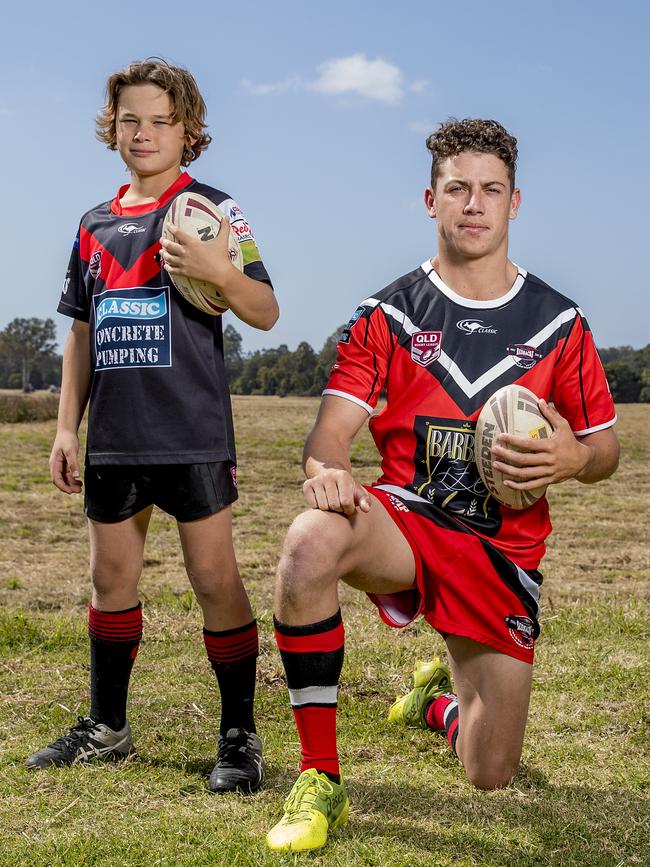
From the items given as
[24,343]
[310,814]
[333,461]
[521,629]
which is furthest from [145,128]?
[24,343]

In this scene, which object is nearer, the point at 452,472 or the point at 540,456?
the point at 540,456

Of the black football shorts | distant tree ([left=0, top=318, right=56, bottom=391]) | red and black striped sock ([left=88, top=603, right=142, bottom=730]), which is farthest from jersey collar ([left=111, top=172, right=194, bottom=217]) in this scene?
distant tree ([left=0, top=318, right=56, bottom=391])

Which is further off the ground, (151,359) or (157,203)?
(157,203)

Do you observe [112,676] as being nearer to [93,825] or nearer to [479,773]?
[93,825]

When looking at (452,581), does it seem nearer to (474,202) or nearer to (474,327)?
(474,327)

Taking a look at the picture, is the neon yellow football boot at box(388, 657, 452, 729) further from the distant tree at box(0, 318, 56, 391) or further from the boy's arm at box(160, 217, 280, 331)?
the distant tree at box(0, 318, 56, 391)

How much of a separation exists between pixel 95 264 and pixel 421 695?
2045 mm

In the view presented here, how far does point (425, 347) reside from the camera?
3141 mm

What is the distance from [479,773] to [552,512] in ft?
23.8

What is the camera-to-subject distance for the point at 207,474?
311 centimetres

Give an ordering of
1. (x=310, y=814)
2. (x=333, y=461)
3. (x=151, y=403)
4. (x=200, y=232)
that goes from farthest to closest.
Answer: (x=151, y=403)
(x=200, y=232)
(x=333, y=461)
(x=310, y=814)

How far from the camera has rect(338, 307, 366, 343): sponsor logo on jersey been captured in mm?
3148

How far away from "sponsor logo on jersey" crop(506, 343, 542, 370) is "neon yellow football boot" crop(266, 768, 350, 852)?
4.67 ft

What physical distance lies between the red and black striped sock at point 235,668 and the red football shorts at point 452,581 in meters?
0.52
